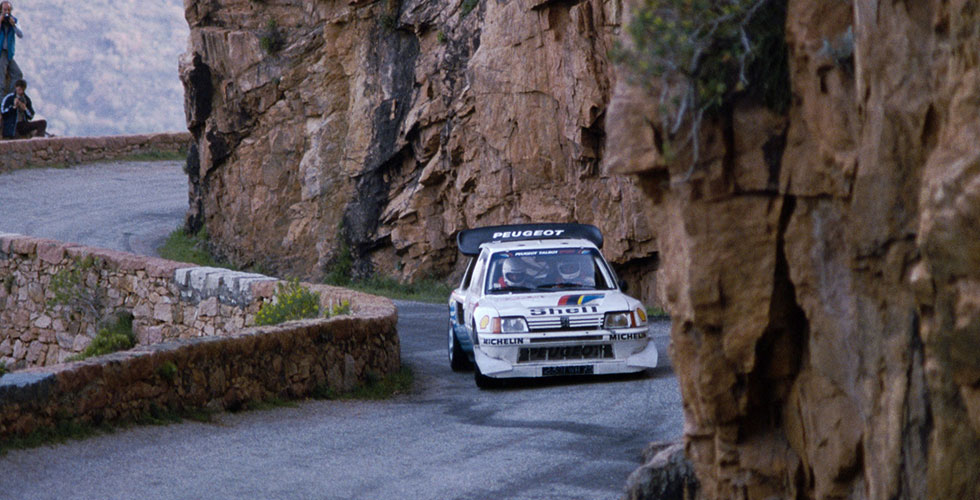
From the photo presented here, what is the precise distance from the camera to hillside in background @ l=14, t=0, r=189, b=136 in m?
110

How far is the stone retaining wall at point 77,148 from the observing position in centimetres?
3459

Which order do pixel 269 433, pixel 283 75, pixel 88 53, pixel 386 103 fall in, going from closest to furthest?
pixel 269 433 < pixel 386 103 < pixel 283 75 < pixel 88 53

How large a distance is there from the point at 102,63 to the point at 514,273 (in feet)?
383

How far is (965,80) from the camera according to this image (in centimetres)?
397

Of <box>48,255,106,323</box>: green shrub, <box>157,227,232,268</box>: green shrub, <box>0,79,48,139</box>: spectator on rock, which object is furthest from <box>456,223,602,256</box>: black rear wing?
<box>0,79,48,139</box>: spectator on rock

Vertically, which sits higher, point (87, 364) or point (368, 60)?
point (368, 60)

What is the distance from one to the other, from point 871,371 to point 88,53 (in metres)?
124

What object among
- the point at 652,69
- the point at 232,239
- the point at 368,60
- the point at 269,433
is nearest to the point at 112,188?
the point at 232,239

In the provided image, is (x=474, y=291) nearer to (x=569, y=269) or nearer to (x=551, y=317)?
(x=569, y=269)

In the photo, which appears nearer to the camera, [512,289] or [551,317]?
[551,317]

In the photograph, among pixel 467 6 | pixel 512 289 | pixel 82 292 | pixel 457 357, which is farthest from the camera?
pixel 467 6

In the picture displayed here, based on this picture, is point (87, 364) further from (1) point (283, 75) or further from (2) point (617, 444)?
(1) point (283, 75)

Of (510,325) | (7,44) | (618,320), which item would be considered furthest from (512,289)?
(7,44)

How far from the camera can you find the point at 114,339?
15727mm
